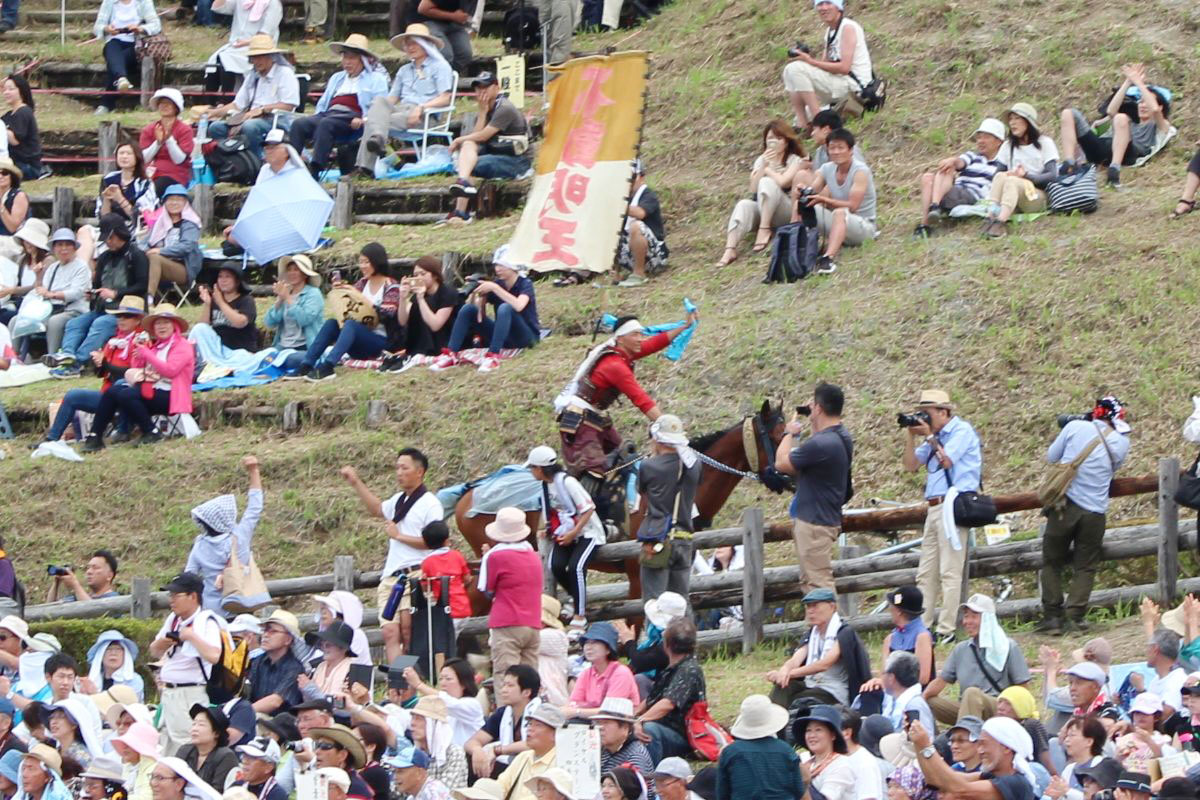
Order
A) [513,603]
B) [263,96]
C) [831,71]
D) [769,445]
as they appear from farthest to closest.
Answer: [263,96] < [831,71] < [769,445] < [513,603]

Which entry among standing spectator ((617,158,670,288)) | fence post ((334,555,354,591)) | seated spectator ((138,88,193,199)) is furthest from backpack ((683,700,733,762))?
seated spectator ((138,88,193,199))

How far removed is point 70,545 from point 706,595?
6493 millimetres

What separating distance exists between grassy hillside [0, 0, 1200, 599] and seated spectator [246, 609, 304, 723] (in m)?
4.75

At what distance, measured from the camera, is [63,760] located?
15.1 meters

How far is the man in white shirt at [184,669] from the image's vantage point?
52.0 feet

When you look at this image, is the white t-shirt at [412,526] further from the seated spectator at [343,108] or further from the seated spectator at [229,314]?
the seated spectator at [343,108]

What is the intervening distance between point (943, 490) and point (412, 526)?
3.91m

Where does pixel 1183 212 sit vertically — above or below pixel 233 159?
above

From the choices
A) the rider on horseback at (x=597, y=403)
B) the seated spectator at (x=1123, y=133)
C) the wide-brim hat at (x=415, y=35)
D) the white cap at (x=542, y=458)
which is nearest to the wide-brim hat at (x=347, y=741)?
the white cap at (x=542, y=458)

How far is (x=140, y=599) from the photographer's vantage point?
62.2 ft

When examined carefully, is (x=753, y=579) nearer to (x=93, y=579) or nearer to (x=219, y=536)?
(x=219, y=536)

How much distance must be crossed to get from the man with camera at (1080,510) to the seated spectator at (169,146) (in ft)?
42.1

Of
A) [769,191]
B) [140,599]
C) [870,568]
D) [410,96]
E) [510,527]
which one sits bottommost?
[140,599]

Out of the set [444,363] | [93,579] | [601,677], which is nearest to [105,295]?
[444,363]
